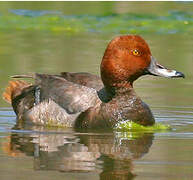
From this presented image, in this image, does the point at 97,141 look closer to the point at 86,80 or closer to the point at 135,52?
the point at 135,52

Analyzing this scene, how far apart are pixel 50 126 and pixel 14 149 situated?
5.94ft

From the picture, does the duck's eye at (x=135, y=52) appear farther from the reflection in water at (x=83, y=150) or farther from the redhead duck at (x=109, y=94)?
the reflection in water at (x=83, y=150)

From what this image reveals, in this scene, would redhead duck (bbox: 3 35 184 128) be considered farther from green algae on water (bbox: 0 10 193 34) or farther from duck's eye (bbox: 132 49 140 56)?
green algae on water (bbox: 0 10 193 34)

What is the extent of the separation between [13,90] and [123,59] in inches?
79.3

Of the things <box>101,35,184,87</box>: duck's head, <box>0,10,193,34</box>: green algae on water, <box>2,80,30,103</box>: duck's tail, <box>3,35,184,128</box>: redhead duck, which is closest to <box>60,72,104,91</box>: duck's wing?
<box>3,35,184,128</box>: redhead duck

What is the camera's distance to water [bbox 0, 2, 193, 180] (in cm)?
761

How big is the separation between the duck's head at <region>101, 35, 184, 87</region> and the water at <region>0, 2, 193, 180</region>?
722 millimetres

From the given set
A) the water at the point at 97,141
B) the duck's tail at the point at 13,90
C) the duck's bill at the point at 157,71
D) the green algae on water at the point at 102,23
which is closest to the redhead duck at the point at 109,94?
the duck's bill at the point at 157,71

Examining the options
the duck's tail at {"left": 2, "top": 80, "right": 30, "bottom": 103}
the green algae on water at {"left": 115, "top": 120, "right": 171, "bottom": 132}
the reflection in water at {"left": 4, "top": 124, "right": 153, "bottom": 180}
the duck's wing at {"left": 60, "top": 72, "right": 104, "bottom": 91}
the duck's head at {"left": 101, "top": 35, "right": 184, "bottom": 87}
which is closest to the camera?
the reflection in water at {"left": 4, "top": 124, "right": 153, "bottom": 180}

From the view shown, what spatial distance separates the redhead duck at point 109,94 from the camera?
9.96 metres

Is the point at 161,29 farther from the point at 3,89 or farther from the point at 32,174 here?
the point at 32,174

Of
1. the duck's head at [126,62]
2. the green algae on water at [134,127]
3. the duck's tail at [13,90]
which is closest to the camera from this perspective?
the green algae on water at [134,127]

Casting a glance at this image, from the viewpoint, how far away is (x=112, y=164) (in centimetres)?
792

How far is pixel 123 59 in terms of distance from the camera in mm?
9992
